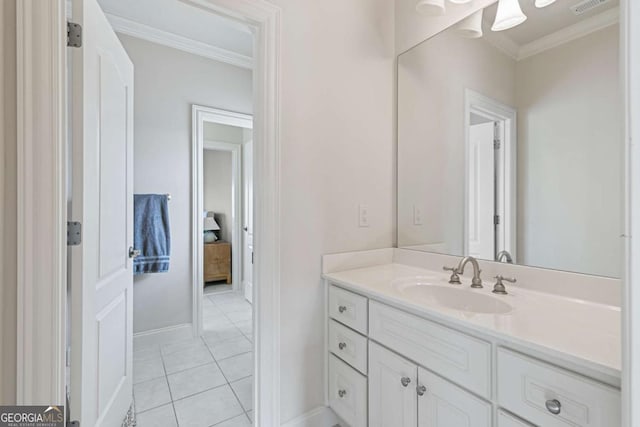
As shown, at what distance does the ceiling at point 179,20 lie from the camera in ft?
7.09

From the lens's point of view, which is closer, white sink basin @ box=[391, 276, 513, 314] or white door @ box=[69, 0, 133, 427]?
white door @ box=[69, 0, 133, 427]

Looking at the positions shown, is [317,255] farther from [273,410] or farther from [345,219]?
[273,410]

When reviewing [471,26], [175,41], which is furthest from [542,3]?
[175,41]

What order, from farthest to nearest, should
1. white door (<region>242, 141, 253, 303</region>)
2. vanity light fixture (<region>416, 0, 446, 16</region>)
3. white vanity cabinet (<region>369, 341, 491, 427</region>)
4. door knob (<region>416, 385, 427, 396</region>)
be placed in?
1. white door (<region>242, 141, 253, 303</region>)
2. vanity light fixture (<region>416, 0, 446, 16</region>)
3. door knob (<region>416, 385, 427, 396</region>)
4. white vanity cabinet (<region>369, 341, 491, 427</region>)

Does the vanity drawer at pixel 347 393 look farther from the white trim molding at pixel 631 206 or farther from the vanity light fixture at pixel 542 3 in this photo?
the vanity light fixture at pixel 542 3

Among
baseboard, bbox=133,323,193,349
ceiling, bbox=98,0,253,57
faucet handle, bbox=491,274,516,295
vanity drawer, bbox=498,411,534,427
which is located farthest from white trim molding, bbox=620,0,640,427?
baseboard, bbox=133,323,193,349

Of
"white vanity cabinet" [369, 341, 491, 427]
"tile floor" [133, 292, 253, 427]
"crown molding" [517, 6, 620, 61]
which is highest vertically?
"crown molding" [517, 6, 620, 61]

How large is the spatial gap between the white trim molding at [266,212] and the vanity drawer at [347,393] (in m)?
0.30

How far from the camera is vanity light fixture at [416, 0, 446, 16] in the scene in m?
1.57

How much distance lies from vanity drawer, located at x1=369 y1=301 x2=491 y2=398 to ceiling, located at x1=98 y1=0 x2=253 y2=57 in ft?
6.77

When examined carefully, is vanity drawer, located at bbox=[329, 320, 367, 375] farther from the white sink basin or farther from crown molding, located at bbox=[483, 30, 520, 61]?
crown molding, located at bbox=[483, 30, 520, 61]

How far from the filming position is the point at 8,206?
3.07 ft

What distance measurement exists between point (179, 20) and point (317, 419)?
2.99 metres
